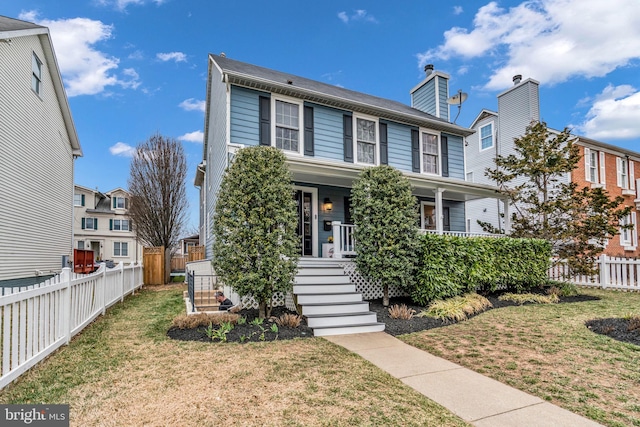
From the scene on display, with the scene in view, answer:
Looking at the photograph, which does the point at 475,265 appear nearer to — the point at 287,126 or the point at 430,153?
the point at 430,153

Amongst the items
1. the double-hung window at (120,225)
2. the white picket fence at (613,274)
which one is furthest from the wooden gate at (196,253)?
the double-hung window at (120,225)

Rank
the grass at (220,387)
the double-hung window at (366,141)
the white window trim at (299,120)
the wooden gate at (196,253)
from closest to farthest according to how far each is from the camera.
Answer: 1. the grass at (220,387)
2. the white window trim at (299,120)
3. the double-hung window at (366,141)
4. the wooden gate at (196,253)

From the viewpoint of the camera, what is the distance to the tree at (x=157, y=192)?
18266 millimetres

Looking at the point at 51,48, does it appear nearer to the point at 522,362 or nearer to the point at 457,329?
the point at 457,329

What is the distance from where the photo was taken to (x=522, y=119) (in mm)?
16656

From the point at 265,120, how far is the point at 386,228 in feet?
15.6

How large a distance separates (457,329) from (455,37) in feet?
47.9

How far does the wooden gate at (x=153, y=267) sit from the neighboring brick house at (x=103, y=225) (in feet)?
49.8

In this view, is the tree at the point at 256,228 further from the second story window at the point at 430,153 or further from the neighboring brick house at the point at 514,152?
the neighboring brick house at the point at 514,152

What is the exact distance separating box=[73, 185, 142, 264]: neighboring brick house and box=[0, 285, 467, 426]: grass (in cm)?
2798

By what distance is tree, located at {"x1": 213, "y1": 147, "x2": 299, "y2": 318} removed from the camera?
20.8 feet

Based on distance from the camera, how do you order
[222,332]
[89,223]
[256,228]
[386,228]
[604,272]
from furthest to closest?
[89,223] → [604,272] → [386,228] → [256,228] → [222,332]

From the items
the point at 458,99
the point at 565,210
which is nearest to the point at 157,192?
the point at 458,99

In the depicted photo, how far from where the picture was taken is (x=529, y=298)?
8992 millimetres
